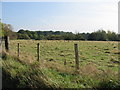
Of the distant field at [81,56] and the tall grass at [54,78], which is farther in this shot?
the distant field at [81,56]

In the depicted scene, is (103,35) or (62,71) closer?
(62,71)

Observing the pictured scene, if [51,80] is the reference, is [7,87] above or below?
below

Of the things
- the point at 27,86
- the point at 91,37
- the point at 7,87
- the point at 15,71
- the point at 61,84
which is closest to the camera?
the point at 61,84

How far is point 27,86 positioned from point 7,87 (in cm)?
102

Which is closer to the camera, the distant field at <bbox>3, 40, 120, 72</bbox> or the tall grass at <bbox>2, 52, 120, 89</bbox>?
the tall grass at <bbox>2, 52, 120, 89</bbox>

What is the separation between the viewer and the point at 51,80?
19.7 ft

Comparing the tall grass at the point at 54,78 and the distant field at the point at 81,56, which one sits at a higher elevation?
the tall grass at the point at 54,78

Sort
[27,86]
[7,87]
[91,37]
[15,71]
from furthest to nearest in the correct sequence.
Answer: [91,37]
[15,71]
[7,87]
[27,86]

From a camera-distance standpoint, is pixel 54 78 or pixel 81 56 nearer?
pixel 54 78

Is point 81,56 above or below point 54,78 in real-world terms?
below

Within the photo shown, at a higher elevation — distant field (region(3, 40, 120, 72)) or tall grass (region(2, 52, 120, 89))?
tall grass (region(2, 52, 120, 89))

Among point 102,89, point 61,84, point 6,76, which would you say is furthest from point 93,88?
point 6,76

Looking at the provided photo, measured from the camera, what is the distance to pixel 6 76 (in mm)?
7680

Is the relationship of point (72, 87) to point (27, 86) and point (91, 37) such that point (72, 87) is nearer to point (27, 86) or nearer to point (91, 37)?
point (27, 86)
